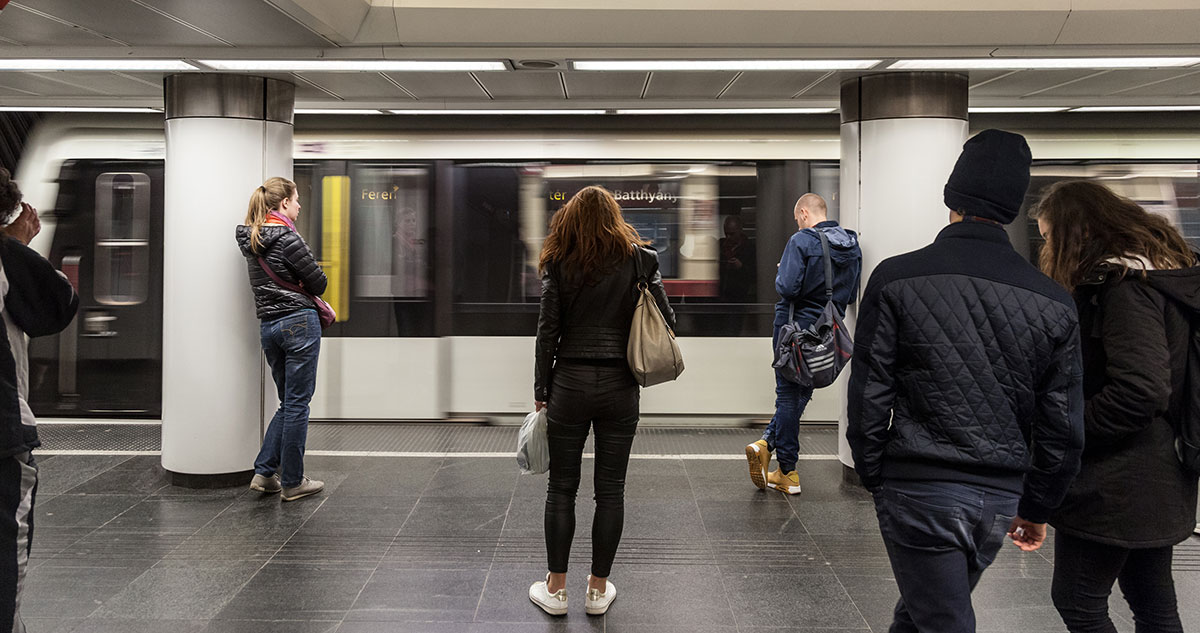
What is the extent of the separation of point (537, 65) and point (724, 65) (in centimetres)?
105

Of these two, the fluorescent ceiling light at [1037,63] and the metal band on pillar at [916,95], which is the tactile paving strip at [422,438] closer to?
the metal band on pillar at [916,95]

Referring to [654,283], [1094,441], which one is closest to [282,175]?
[654,283]

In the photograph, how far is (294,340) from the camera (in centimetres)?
529

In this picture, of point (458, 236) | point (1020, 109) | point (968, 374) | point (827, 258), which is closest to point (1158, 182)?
point (1020, 109)

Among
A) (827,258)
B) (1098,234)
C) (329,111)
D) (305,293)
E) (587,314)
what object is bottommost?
(587,314)

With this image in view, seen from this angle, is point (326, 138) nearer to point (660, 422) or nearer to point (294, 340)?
point (294, 340)

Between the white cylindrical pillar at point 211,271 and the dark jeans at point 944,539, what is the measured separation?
14.9ft

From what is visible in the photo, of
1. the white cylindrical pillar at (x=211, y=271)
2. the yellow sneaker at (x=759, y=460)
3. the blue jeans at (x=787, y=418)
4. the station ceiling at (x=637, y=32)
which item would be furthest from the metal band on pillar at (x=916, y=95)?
the white cylindrical pillar at (x=211, y=271)

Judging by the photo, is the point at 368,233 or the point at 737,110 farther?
the point at 368,233

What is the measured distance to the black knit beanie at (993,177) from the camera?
240 cm

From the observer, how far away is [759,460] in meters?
5.51

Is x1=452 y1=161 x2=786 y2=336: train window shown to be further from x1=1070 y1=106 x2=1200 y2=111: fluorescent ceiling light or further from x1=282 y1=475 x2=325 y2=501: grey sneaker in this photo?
x1=1070 y1=106 x2=1200 y2=111: fluorescent ceiling light

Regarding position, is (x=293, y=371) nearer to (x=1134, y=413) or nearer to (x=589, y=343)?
(x=589, y=343)

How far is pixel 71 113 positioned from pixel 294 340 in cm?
365
